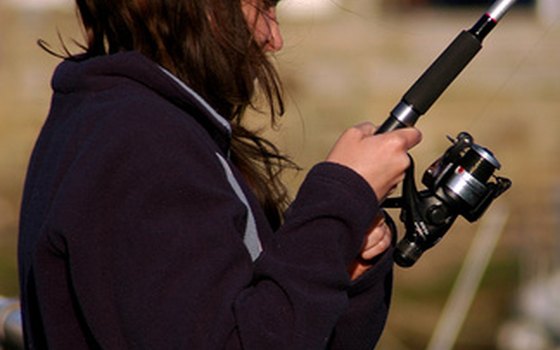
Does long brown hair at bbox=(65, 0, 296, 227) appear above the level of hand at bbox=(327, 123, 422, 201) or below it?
below

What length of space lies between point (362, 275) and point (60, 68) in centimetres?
43

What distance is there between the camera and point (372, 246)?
1.71 m

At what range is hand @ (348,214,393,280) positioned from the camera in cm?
170

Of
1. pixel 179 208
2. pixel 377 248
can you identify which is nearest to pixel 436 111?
pixel 377 248

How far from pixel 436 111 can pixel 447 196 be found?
30.5 feet

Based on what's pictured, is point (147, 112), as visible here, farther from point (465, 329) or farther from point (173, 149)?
point (465, 329)

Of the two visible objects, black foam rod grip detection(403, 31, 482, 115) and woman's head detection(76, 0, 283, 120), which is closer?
woman's head detection(76, 0, 283, 120)

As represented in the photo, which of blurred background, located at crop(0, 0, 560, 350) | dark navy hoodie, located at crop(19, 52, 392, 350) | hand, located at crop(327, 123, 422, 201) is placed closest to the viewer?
dark navy hoodie, located at crop(19, 52, 392, 350)

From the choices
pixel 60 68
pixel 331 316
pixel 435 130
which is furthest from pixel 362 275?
pixel 435 130

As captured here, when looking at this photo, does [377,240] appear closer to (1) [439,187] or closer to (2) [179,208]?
(1) [439,187]

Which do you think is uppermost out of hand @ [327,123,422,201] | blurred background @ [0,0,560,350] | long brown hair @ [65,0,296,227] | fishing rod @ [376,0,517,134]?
fishing rod @ [376,0,517,134]

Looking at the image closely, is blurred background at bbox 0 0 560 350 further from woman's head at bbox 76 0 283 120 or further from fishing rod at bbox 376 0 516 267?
woman's head at bbox 76 0 283 120

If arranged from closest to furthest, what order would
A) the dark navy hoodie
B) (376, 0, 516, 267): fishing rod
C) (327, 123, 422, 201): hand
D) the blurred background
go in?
the dark navy hoodie < (327, 123, 422, 201): hand < (376, 0, 516, 267): fishing rod < the blurred background

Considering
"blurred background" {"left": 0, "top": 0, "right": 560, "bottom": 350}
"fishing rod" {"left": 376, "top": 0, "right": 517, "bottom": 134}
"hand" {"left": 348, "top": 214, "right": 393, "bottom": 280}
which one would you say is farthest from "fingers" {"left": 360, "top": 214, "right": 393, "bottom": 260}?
"blurred background" {"left": 0, "top": 0, "right": 560, "bottom": 350}
